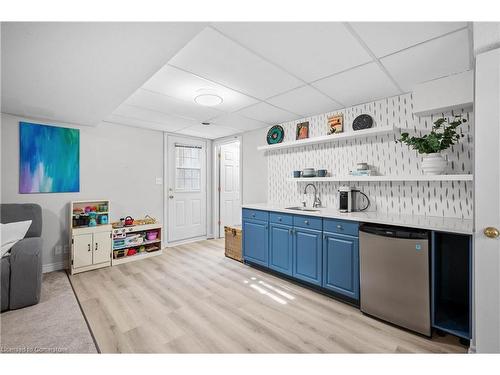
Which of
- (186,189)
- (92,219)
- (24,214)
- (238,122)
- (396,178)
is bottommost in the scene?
(92,219)

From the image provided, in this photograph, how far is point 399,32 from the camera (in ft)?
5.17

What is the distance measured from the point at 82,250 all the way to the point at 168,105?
2.34 metres

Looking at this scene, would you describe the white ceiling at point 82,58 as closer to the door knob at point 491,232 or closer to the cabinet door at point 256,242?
the door knob at point 491,232

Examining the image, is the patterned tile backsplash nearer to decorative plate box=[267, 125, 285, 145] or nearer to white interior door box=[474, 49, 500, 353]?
decorative plate box=[267, 125, 285, 145]

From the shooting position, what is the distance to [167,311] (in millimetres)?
2291

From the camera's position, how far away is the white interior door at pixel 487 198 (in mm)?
1422

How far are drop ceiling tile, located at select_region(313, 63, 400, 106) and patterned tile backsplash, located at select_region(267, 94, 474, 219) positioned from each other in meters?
0.24

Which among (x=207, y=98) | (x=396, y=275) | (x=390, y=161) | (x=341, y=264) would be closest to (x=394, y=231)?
(x=396, y=275)

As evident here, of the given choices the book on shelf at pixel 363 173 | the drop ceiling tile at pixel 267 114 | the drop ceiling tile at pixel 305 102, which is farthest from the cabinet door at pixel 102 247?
the book on shelf at pixel 363 173

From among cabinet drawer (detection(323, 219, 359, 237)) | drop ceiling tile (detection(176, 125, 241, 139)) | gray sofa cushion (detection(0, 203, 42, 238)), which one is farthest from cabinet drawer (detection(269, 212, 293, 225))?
gray sofa cushion (detection(0, 203, 42, 238))

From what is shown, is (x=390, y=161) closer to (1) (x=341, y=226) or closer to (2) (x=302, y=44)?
(1) (x=341, y=226)

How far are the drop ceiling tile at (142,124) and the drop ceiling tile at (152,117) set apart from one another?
0.07 meters

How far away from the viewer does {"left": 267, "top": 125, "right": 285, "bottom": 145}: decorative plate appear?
3832mm
